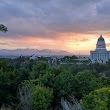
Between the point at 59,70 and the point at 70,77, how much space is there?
8.71 feet

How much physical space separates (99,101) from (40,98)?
7.99 meters

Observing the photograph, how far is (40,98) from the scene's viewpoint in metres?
19.0

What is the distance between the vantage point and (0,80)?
21.6 meters

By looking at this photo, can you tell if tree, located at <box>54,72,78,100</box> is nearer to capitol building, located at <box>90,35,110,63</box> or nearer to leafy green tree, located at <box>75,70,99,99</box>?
leafy green tree, located at <box>75,70,99,99</box>

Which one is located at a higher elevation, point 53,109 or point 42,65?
point 42,65

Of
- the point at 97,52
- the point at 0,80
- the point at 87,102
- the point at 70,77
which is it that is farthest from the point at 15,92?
the point at 97,52

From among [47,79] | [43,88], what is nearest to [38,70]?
[47,79]

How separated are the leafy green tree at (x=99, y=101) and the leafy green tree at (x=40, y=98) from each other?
6.42 m

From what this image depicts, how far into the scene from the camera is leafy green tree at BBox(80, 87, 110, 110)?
11.6 metres

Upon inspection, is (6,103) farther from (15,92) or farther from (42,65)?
(42,65)

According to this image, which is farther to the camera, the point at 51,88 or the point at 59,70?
the point at 59,70

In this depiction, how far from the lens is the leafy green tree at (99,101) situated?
37.9 feet

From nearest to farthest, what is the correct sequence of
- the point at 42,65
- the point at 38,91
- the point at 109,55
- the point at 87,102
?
the point at 87,102, the point at 38,91, the point at 42,65, the point at 109,55

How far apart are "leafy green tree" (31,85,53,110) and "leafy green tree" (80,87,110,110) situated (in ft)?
21.1
